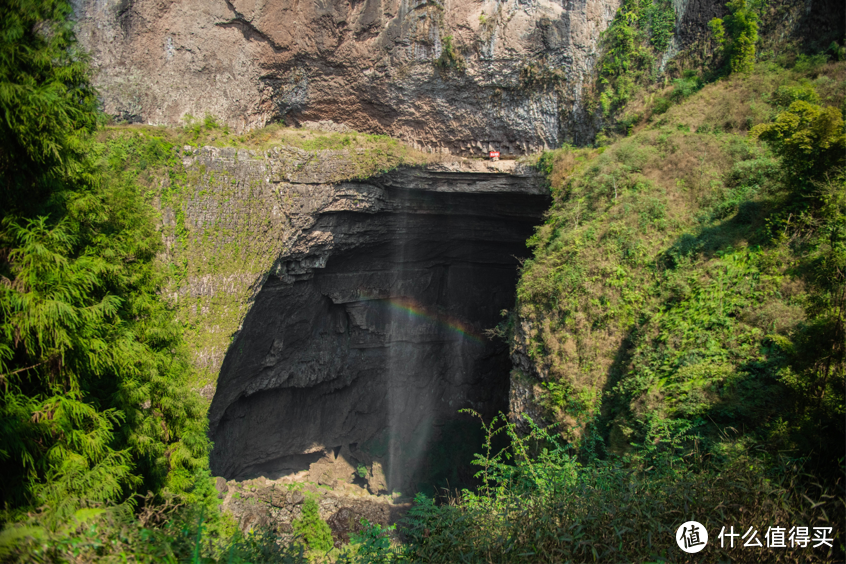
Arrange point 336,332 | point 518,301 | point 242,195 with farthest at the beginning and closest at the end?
point 336,332, point 242,195, point 518,301

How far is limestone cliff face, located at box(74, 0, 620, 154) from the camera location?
12.0 m

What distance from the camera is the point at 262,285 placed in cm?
1195

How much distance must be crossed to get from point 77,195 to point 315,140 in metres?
8.94

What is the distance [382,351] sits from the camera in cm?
1748

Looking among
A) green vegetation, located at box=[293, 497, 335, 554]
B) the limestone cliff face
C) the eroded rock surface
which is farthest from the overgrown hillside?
green vegetation, located at box=[293, 497, 335, 554]

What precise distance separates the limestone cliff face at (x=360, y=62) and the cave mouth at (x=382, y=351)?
117 inches

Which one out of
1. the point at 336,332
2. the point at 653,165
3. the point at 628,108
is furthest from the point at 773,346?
the point at 336,332

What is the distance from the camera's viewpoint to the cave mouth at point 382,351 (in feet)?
46.0

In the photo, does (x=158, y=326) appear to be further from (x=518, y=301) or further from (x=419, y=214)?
(x=419, y=214)

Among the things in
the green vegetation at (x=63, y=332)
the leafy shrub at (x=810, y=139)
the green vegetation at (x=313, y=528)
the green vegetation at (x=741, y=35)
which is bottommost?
the green vegetation at (x=313, y=528)

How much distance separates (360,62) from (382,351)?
413 inches

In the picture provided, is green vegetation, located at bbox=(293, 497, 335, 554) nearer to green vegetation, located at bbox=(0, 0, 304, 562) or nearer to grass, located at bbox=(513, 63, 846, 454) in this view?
grass, located at bbox=(513, 63, 846, 454)

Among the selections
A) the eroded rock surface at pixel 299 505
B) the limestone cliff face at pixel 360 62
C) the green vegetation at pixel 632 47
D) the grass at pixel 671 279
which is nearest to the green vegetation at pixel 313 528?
the eroded rock surface at pixel 299 505

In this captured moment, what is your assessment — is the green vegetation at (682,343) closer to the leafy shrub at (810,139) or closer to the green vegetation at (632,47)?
the leafy shrub at (810,139)
